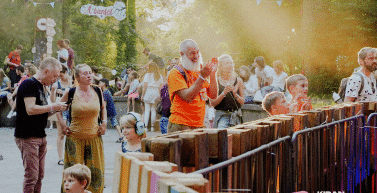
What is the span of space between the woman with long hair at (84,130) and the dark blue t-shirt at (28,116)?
1.17 ft

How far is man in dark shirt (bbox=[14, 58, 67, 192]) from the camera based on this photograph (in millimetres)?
5770

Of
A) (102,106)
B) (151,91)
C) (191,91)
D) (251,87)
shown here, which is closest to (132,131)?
(102,106)

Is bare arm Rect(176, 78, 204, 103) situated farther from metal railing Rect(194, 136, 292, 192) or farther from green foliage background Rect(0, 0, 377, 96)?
green foliage background Rect(0, 0, 377, 96)

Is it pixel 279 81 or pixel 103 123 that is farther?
pixel 279 81

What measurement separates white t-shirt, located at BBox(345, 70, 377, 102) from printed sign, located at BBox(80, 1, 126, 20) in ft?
51.2

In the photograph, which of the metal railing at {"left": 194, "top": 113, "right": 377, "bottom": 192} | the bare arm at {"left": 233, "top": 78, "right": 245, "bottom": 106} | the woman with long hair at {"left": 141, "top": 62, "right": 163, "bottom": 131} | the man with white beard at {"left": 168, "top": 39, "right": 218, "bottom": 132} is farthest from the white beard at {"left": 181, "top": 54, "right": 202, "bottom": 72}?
the woman with long hair at {"left": 141, "top": 62, "right": 163, "bottom": 131}

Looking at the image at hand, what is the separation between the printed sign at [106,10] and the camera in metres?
21.2

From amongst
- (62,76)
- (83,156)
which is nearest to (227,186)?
(83,156)

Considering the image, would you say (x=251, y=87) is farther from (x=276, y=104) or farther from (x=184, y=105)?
(x=184, y=105)

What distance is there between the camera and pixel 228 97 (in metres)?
7.60

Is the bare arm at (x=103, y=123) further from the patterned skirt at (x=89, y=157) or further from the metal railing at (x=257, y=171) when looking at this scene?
the metal railing at (x=257, y=171)

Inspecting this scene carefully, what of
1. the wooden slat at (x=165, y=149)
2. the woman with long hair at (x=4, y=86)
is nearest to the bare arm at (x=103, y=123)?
the wooden slat at (x=165, y=149)

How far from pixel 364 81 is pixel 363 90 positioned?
0.15 m

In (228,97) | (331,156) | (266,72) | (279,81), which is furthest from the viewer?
(266,72)
